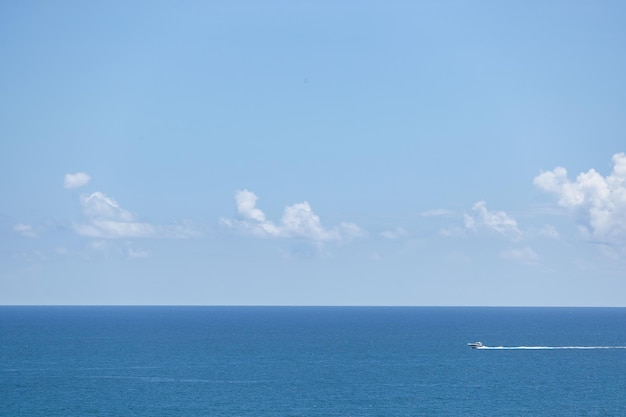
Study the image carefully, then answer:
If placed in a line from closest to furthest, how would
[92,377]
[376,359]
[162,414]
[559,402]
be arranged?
[162,414], [559,402], [92,377], [376,359]

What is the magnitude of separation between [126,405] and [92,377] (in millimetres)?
31945

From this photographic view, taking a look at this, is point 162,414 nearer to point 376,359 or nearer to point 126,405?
point 126,405

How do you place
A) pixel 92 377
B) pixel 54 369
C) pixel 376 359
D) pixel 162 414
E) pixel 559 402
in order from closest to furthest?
pixel 162 414 → pixel 559 402 → pixel 92 377 → pixel 54 369 → pixel 376 359

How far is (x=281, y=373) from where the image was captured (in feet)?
556

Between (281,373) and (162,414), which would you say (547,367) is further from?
(162,414)

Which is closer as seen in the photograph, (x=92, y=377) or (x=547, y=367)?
(x=92, y=377)

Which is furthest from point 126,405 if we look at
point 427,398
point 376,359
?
point 376,359

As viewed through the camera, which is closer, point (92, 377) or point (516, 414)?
point (516, 414)

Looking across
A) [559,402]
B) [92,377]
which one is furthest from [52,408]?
[559,402]

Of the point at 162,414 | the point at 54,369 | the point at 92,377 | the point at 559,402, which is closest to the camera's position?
the point at 162,414

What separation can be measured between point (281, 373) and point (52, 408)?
5075cm

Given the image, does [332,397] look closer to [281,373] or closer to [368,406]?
[368,406]

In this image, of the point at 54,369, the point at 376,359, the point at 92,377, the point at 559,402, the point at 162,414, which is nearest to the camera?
the point at 162,414

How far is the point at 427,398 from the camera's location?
5394 inches
